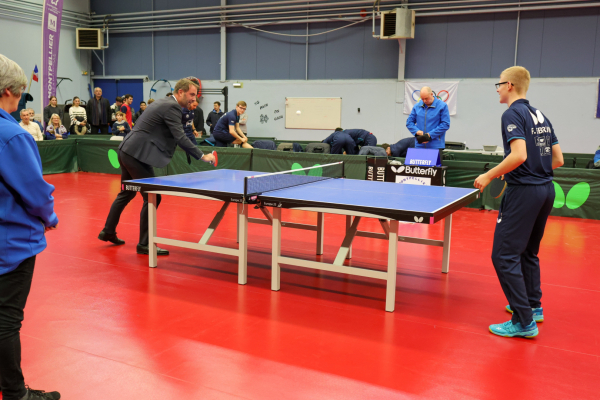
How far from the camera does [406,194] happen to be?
181 inches

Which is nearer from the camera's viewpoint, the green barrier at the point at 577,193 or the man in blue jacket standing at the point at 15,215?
the man in blue jacket standing at the point at 15,215

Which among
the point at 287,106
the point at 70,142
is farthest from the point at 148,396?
the point at 287,106

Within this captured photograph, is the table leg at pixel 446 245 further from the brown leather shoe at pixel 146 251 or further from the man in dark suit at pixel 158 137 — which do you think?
the brown leather shoe at pixel 146 251

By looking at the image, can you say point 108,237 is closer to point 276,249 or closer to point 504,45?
point 276,249

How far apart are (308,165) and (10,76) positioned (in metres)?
7.61

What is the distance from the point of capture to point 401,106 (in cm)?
1362

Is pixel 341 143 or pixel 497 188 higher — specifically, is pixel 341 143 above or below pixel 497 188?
above

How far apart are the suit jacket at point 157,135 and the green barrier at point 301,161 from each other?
4467 mm

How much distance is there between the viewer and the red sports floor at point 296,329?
9.39 ft

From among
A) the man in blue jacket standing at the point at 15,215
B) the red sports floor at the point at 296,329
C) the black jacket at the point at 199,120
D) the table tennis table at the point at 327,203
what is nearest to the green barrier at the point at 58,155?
the black jacket at the point at 199,120

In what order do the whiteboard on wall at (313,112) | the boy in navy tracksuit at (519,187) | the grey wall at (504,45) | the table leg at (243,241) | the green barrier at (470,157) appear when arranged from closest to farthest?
the boy in navy tracksuit at (519,187) < the table leg at (243,241) < the green barrier at (470,157) < the grey wall at (504,45) < the whiteboard on wall at (313,112)

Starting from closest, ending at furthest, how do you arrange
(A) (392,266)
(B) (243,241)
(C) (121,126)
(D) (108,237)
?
(A) (392,266), (B) (243,241), (D) (108,237), (C) (121,126)

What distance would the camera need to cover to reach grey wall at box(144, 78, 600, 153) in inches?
470

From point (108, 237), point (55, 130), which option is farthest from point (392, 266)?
point (55, 130)
